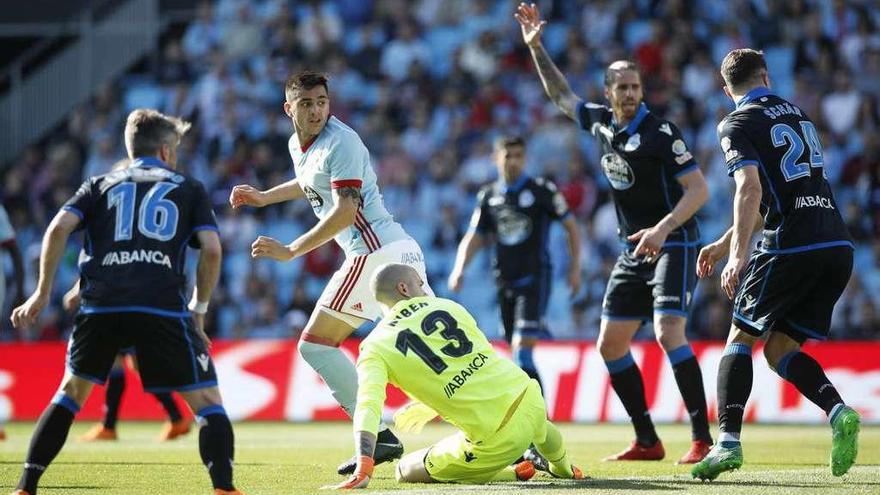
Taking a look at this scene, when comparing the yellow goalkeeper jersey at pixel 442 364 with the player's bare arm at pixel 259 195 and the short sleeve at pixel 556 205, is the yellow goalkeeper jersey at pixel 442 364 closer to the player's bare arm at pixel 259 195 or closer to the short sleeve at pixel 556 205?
the player's bare arm at pixel 259 195

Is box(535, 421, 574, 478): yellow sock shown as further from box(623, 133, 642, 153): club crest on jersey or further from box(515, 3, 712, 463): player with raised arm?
box(623, 133, 642, 153): club crest on jersey

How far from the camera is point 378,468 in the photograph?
31.3 feet

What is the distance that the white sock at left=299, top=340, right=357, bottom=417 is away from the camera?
9.20m

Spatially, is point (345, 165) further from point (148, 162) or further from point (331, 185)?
point (148, 162)

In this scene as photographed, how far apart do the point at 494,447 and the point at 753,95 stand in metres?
2.65

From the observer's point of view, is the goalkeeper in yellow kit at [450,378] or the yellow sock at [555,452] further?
the yellow sock at [555,452]

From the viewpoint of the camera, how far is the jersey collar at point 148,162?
7477 mm

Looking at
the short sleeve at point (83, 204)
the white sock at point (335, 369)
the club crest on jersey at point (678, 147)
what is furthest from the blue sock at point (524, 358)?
the short sleeve at point (83, 204)

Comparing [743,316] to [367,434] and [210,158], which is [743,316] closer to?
[367,434]

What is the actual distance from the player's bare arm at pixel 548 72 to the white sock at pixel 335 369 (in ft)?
8.63

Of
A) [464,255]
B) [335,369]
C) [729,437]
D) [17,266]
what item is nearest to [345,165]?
[335,369]

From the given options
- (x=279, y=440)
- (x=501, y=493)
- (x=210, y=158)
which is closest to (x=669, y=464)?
(x=501, y=493)

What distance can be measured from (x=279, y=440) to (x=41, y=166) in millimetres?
12024

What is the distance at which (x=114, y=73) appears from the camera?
84.1 feet
